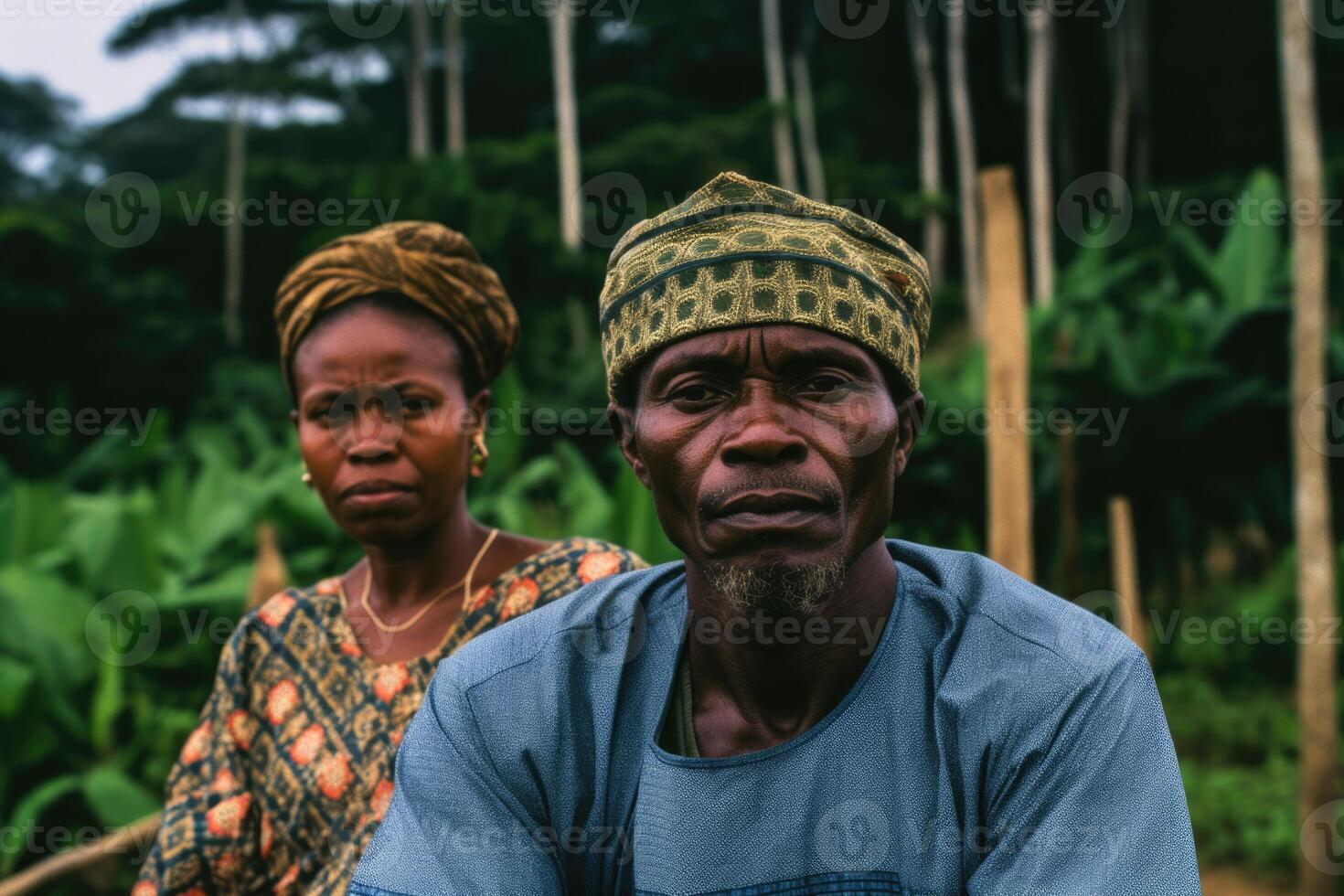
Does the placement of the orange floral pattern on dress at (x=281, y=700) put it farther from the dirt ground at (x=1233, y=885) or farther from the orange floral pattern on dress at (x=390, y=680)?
the dirt ground at (x=1233, y=885)

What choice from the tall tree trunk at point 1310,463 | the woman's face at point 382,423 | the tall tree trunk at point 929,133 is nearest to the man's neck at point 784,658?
the woman's face at point 382,423

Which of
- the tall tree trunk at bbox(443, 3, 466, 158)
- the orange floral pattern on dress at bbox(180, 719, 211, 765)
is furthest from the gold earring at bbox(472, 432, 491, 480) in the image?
the tall tree trunk at bbox(443, 3, 466, 158)

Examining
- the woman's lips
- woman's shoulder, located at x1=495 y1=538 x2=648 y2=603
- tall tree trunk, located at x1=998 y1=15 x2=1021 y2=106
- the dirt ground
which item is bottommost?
the dirt ground

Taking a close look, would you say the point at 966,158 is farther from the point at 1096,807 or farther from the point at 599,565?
the point at 1096,807

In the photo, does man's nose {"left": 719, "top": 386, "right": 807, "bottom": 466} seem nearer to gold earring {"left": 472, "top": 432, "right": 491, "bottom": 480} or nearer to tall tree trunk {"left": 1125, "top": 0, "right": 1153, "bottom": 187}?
gold earring {"left": 472, "top": 432, "right": 491, "bottom": 480}

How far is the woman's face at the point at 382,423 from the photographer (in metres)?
2.38

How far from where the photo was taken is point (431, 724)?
175 centimetres

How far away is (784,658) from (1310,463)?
12.7ft

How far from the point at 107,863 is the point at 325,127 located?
22.8 meters

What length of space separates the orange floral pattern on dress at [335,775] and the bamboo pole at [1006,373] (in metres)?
1.98

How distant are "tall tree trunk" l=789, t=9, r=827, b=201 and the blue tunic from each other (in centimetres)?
2094

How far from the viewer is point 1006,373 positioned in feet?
12.5

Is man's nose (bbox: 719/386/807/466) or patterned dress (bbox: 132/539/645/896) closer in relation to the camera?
man's nose (bbox: 719/386/807/466)

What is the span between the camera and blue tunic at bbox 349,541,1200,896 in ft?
4.73
